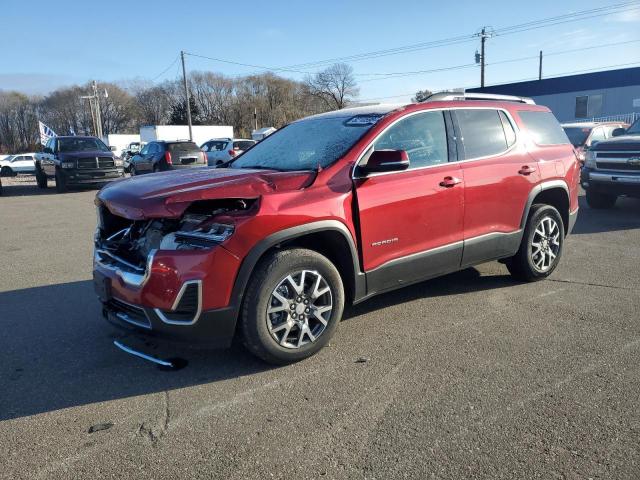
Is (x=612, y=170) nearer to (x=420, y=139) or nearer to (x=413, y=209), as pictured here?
(x=420, y=139)

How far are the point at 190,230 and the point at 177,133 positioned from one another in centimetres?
5954

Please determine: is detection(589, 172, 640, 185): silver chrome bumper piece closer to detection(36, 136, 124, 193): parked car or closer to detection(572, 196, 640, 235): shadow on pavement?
detection(572, 196, 640, 235): shadow on pavement

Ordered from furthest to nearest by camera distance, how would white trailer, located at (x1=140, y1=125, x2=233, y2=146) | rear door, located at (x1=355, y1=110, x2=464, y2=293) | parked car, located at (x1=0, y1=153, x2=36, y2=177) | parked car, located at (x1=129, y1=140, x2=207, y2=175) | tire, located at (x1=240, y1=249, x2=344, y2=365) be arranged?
white trailer, located at (x1=140, y1=125, x2=233, y2=146), parked car, located at (x1=0, y1=153, x2=36, y2=177), parked car, located at (x1=129, y1=140, x2=207, y2=175), rear door, located at (x1=355, y1=110, x2=464, y2=293), tire, located at (x1=240, y1=249, x2=344, y2=365)

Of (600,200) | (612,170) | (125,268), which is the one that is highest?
(612,170)

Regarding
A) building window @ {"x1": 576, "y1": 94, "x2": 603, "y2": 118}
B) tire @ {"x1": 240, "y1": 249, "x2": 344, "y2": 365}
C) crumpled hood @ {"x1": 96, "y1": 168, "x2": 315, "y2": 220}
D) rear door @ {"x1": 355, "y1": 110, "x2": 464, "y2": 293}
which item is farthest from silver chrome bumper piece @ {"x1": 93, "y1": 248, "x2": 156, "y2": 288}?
building window @ {"x1": 576, "y1": 94, "x2": 603, "y2": 118}

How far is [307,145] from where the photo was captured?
4.48 metres

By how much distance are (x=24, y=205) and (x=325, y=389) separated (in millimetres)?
13839

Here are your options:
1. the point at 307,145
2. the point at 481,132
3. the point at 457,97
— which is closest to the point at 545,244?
the point at 481,132

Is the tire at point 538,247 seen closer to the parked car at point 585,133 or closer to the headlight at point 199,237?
the headlight at point 199,237

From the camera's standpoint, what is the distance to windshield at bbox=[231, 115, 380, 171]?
4105mm

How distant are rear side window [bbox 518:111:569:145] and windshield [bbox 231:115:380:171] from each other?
6.84ft

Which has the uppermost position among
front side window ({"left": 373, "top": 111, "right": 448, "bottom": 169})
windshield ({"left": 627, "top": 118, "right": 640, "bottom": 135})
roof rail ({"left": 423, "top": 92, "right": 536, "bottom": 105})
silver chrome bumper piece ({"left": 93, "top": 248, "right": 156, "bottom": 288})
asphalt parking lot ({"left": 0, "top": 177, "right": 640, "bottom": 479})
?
roof rail ({"left": 423, "top": 92, "right": 536, "bottom": 105})


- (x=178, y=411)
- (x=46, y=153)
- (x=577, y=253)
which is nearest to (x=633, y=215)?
(x=577, y=253)

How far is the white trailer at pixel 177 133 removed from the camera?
184ft
